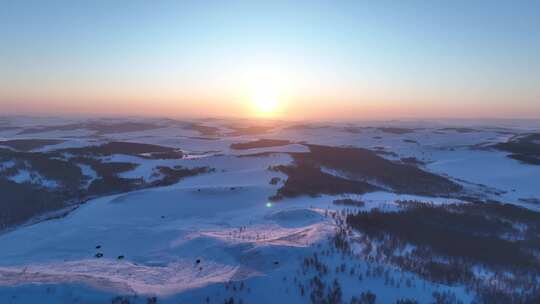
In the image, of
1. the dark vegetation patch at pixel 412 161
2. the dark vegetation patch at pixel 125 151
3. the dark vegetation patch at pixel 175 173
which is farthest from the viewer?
the dark vegetation patch at pixel 412 161

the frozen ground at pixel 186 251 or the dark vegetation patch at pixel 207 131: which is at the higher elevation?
the dark vegetation patch at pixel 207 131

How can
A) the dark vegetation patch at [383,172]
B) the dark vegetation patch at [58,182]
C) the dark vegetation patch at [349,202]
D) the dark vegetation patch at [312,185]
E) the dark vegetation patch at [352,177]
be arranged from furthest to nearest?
the dark vegetation patch at [383,172] < the dark vegetation patch at [352,177] < the dark vegetation patch at [312,185] < the dark vegetation patch at [58,182] < the dark vegetation patch at [349,202]

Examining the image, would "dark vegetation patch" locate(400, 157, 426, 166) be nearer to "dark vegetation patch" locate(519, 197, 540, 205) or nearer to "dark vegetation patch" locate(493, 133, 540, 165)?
"dark vegetation patch" locate(493, 133, 540, 165)

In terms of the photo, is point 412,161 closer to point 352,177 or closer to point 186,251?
point 352,177

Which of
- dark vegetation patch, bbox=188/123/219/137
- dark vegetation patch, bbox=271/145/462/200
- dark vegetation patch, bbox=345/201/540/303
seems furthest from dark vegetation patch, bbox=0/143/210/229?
dark vegetation patch, bbox=188/123/219/137

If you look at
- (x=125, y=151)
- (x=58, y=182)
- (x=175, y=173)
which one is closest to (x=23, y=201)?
(x=58, y=182)

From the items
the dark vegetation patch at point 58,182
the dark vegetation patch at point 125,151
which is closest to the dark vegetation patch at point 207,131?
the dark vegetation patch at point 125,151

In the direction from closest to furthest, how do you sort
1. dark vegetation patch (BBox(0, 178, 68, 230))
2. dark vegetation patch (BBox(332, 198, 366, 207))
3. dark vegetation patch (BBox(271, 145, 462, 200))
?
dark vegetation patch (BBox(332, 198, 366, 207)), dark vegetation patch (BBox(0, 178, 68, 230)), dark vegetation patch (BBox(271, 145, 462, 200))

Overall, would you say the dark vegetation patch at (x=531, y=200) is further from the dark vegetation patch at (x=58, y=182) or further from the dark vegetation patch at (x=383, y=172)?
the dark vegetation patch at (x=58, y=182)

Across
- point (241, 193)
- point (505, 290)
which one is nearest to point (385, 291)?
point (505, 290)
